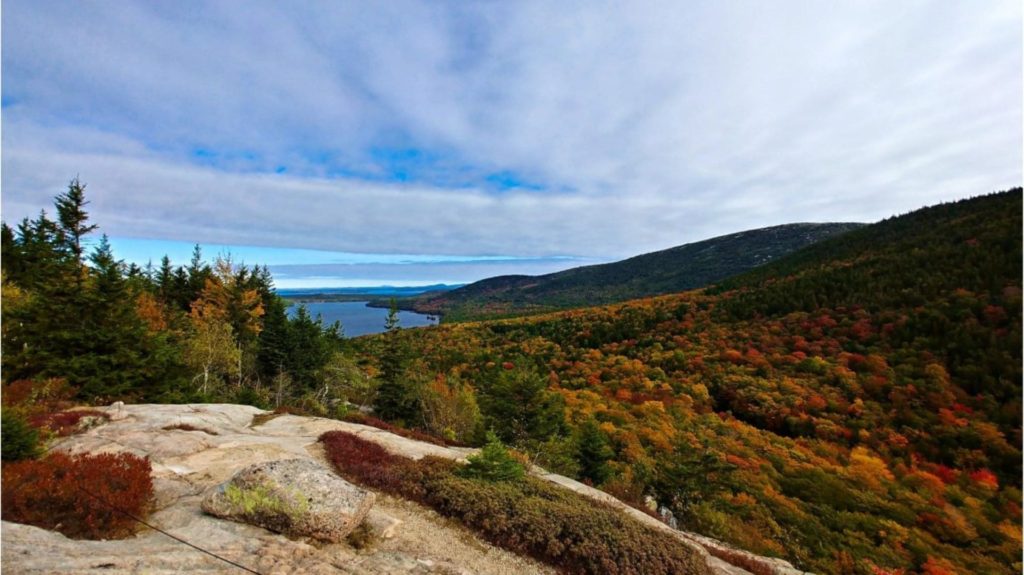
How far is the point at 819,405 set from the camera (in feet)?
96.7

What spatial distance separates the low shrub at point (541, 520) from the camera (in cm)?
751

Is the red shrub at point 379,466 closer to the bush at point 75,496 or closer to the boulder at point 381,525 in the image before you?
the boulder at point 381,525

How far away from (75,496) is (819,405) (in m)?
38.9

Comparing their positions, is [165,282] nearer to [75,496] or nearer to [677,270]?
[75,496]

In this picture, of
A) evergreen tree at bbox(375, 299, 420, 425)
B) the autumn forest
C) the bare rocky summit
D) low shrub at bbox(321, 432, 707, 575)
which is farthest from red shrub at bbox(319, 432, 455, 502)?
evergreen tree at bbox(375, 299, 420, 425)

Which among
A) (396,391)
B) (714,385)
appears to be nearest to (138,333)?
(396,391)

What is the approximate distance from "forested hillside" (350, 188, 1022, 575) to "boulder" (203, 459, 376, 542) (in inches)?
444

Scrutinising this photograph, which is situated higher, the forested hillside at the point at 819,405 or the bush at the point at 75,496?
the bush at the point at 75,496

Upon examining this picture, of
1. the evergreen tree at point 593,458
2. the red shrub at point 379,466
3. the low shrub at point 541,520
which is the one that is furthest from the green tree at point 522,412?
the low shrub at point 541,520

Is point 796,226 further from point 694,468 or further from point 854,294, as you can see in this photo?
point 694,468

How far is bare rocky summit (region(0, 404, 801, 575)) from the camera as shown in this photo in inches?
194

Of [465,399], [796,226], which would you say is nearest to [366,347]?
[465,399]

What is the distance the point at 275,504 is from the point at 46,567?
2717 millimetres

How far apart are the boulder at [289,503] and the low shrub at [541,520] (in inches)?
94.9
